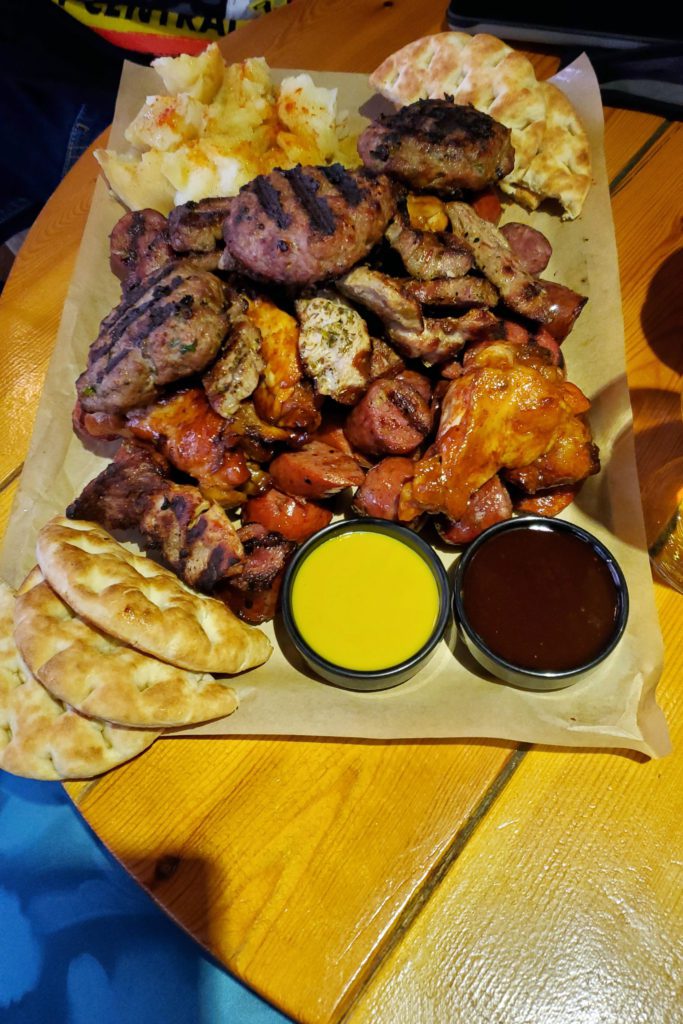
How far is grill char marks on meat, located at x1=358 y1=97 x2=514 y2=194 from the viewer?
2.65 meters

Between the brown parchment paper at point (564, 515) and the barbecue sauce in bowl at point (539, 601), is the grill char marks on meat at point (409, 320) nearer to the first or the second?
the brown parchment paper at point (564, 515)

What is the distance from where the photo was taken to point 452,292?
248cm

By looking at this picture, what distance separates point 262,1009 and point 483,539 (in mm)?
1916

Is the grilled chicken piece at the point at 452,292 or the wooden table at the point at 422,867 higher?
the grilled chicken piece at the point at 452,292

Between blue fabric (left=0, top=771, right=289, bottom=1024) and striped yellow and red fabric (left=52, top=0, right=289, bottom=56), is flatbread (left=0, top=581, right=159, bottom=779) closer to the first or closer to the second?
blue fabric (left=0, top=771, right=289, bottom=1024)

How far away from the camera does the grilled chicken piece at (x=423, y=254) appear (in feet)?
8.14

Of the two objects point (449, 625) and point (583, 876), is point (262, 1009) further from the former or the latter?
point (449, 625)

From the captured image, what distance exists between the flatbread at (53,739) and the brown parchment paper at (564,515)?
0.68 feet

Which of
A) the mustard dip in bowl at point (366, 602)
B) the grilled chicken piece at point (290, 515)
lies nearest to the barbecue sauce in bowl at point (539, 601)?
the mustard dip in bowl at point (366, 602)

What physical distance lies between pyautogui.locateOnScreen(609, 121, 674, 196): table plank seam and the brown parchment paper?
107 millimetres

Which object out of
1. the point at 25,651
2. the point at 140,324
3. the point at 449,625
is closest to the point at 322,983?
the point at 449,625

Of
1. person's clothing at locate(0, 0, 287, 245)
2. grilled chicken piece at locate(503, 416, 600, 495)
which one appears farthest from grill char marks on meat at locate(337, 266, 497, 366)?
person's clothing at locate(0, 0, 287, 245)

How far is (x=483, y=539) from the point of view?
2242 mm

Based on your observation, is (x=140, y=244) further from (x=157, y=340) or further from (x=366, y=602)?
(x=366, y=602)
